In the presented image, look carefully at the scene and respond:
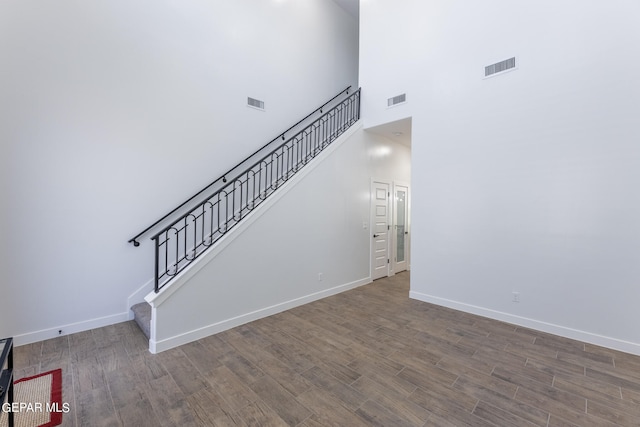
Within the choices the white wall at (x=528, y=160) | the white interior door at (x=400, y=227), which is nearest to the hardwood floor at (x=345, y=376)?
the white wall at (x=528, y=160)

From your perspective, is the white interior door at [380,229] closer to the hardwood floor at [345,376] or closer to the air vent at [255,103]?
the hardwood floor at [345,376]

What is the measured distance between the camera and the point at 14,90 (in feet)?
10.4

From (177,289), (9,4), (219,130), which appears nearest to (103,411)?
(177,289)

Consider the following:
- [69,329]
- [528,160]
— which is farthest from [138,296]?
[528,160]

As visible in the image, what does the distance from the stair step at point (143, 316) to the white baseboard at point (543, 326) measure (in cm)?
421

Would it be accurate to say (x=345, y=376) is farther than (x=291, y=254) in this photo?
No

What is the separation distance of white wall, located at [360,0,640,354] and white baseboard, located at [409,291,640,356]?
16 millimetres

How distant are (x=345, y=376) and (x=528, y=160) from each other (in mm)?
3688

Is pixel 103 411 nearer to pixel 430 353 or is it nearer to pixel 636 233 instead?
pixel 430 353

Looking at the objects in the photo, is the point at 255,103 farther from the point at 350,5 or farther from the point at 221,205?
the point at 350,5

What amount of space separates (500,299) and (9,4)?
7.33 m

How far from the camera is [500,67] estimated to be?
3.96m

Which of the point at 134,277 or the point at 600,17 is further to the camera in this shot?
the point at 134,277

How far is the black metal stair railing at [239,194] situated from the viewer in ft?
12.6
